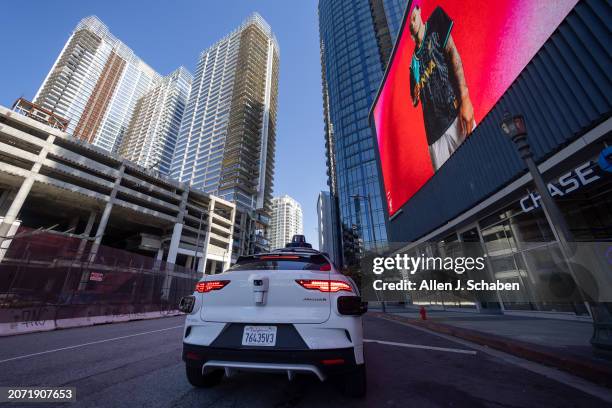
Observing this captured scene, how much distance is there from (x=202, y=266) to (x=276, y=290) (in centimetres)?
5115

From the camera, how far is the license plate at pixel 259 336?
83.8 inches

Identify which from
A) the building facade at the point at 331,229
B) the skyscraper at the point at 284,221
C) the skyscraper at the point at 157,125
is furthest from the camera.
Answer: the skyscraper at the point at 284,221

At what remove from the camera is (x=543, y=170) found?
819 centimetres

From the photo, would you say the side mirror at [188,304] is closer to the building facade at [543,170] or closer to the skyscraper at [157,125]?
the building facade at [543,170]

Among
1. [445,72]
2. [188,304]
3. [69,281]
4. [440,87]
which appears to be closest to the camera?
[188,304]

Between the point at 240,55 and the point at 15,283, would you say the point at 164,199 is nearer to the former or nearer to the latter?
the point at 15,283

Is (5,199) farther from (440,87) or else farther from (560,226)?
(560,226)

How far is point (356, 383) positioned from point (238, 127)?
9116 cm

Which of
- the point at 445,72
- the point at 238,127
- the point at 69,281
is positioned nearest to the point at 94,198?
the point at 69,281

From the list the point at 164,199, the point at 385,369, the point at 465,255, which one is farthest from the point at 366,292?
the point at 164,199

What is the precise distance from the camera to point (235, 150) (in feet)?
268

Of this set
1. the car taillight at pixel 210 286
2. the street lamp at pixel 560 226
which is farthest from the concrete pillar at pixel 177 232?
the street lamp at pixel 560 226

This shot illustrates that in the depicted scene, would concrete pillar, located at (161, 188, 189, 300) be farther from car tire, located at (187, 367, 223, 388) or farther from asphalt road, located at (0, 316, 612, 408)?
car tire, located at (187, 367, 223, 388)

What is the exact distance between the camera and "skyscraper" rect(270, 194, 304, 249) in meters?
138
